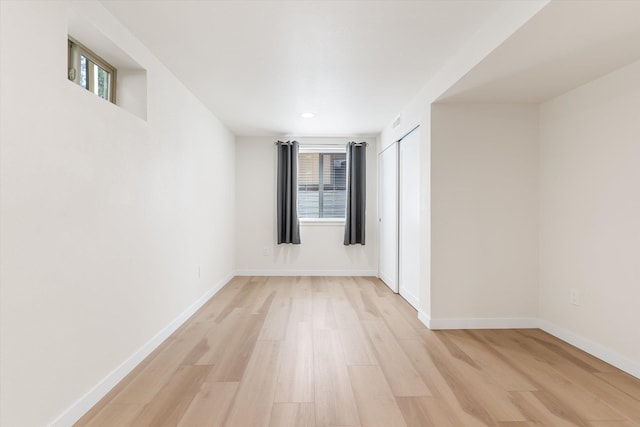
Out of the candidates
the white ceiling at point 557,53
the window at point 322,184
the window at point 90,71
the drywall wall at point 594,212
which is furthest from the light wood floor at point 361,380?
the window at point 322,184

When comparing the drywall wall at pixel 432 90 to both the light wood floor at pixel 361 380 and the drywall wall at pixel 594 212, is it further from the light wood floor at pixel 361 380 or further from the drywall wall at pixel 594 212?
the drywall wall at pixel 594 212

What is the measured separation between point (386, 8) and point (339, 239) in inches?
156

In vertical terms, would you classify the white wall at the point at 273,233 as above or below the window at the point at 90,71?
below

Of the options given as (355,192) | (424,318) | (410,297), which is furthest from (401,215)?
(424,318)

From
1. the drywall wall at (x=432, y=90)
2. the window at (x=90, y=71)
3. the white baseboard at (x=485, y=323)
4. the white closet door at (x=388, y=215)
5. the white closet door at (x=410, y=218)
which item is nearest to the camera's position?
the drywall wall at (x=432, y=90)

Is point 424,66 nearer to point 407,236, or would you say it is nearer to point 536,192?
point 536,192

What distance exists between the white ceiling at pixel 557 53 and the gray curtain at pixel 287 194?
2.91 m

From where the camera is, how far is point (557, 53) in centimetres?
212

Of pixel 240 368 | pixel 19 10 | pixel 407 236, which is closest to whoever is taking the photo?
pixel 19 10

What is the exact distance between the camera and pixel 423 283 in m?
3.35

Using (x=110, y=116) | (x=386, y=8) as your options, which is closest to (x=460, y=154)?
(x=386, y=8)

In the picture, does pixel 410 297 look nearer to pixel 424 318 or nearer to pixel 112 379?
pixel 424 318

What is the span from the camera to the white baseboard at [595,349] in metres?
2.26

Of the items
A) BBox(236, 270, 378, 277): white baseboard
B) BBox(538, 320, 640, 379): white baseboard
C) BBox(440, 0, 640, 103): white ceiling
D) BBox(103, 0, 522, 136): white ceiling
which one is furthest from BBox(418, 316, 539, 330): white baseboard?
BBox(236, 270, 378, 277): white baseboard
